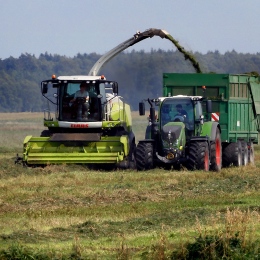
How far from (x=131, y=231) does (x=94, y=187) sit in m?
7.24

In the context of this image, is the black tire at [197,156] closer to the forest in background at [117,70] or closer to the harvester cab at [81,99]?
the harvester cab at [81,99]

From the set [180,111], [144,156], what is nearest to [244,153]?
[180,111]

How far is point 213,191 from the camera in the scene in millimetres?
19703

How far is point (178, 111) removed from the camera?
85.3ft

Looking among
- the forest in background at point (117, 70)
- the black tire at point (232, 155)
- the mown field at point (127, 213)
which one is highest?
the forest in background at point (117, 70)

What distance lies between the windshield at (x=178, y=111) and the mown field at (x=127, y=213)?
167 cm

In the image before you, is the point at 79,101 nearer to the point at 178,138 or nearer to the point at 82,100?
the point at 82,100

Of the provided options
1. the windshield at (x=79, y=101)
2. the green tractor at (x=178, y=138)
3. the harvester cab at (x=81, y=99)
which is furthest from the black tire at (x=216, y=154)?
the windshield at (x=79, y=101)

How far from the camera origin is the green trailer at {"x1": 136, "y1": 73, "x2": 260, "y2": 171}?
25328 millimetres

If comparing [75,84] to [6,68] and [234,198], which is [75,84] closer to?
[234,198]

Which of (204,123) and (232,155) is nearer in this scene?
(204,123)

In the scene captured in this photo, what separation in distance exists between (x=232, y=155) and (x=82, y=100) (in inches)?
193

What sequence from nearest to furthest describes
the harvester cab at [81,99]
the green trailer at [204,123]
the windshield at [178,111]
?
1. the green trailer at [204,123]
2. the windshield at [178,111]
3. the harvester cab at [81,99]

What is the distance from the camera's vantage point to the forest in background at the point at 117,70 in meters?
42.0
